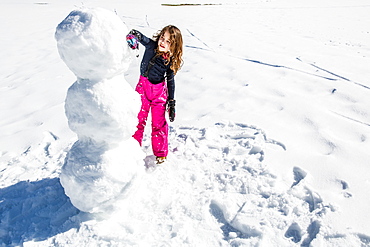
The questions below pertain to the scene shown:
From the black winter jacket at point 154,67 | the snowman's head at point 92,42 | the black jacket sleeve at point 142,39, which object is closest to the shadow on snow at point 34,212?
the snowman's head at point 92,42

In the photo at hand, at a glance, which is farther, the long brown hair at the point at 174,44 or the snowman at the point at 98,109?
the long brown hair at the point at 174,44

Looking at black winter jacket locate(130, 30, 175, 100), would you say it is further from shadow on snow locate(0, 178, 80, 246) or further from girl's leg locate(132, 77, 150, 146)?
shadow on snow locate(0, 178, 80, 246)

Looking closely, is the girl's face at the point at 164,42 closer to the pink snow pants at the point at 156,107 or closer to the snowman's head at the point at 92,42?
the pink snow pants at the point at 156,107

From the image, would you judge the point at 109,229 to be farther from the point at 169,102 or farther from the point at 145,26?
the point at 145,26

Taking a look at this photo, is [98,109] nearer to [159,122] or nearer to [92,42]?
[92,42]

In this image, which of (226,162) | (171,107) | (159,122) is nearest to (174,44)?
(171,107)

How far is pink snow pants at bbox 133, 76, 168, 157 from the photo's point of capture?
8.62ft

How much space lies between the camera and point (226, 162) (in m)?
2.59

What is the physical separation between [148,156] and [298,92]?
92.3 inches

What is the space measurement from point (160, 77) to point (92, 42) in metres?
1.02

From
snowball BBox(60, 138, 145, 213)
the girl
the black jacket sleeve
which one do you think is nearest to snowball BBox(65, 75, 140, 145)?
snowball BBox(60, 138, 145, 213)

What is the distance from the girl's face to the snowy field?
96cm

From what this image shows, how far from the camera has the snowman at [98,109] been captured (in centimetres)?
163

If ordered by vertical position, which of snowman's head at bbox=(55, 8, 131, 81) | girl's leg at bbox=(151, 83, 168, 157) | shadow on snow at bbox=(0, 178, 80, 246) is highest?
snowman's head at bbox=(55, 8, 131, 81)
